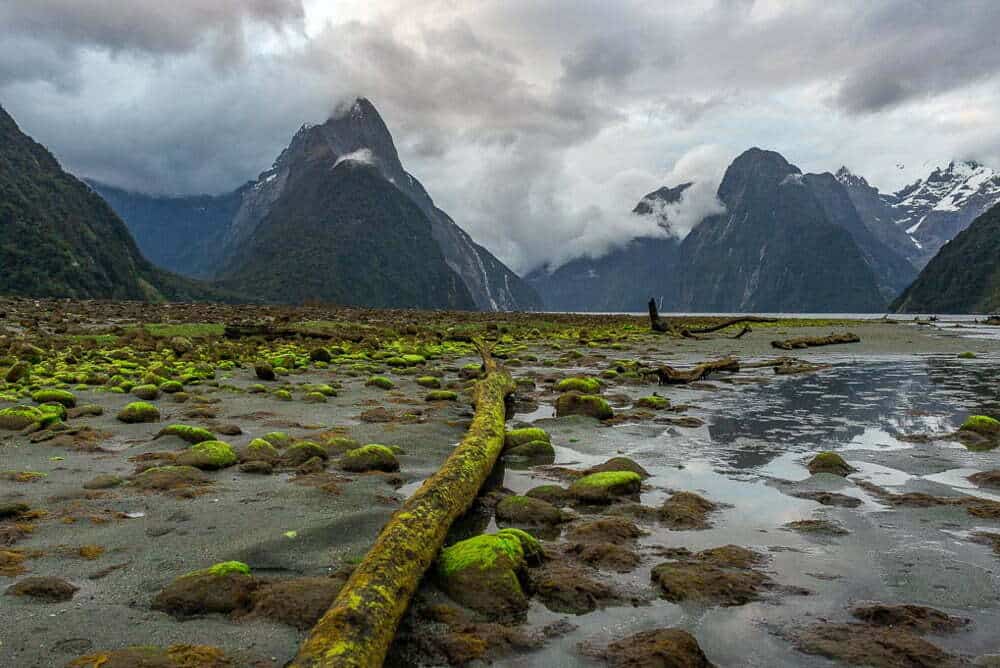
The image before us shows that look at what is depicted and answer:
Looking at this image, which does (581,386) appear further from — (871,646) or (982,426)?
(871,646)

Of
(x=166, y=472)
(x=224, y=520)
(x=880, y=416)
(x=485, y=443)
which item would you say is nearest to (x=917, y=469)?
(x=880, y=416)

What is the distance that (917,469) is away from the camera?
23.9ft

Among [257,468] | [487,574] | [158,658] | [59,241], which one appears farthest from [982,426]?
[59,241]

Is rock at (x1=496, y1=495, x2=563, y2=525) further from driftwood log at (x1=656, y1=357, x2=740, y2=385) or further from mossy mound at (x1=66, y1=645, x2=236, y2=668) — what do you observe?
driftwood log at (x1=656, y1=357, x2=740, y2=385)

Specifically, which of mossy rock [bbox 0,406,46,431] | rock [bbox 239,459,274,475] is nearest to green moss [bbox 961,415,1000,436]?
rock [bbox 239,459,274,475]

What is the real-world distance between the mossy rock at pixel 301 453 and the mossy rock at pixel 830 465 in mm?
6178

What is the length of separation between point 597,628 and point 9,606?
3.68m

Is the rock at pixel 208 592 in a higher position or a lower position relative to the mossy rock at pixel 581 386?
lower

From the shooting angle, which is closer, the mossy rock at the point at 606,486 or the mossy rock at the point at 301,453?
the mossy rock at the point at 606,486

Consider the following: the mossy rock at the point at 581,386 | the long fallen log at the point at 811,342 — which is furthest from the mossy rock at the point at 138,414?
the long fallen log at the point at 811,342

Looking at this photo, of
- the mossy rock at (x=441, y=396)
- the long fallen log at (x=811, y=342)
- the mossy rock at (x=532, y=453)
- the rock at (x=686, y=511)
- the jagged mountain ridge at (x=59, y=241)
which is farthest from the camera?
the jagged mountain ridge at (x=59, y=241)

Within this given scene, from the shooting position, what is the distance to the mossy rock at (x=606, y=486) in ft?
20.4

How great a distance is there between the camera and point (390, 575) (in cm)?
363

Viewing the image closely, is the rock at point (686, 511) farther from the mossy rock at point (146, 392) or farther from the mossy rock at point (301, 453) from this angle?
the mossy rock at point (146, 392)
